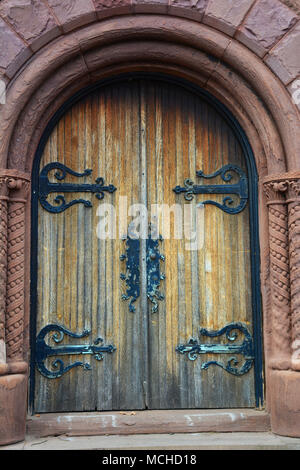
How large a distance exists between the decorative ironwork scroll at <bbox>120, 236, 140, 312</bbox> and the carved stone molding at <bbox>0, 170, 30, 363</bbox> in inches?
32.9

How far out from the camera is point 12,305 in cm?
410

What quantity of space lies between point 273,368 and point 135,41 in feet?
8.98

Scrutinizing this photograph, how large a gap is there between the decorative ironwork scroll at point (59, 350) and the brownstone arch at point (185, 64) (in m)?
0.21

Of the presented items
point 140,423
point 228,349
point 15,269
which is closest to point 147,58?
point 15,269

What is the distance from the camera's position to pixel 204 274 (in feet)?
15.0

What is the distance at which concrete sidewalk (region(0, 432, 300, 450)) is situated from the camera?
3879 mm

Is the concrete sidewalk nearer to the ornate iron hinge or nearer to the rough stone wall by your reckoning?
the ornate iron hinge

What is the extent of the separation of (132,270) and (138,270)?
0.16 ft

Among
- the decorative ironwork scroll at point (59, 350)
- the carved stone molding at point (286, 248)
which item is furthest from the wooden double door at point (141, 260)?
the carved stone molding at point (286, 248)

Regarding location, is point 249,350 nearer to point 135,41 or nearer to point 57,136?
point 57,136

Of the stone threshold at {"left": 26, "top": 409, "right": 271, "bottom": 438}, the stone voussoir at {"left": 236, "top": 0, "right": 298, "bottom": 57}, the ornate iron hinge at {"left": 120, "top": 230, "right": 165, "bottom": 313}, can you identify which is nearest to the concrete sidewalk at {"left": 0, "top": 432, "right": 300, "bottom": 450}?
the stone threshold at {"left": 26, "top": 409, "right": 271, "bottom": 438}

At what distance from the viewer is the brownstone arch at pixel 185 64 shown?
161 inches
